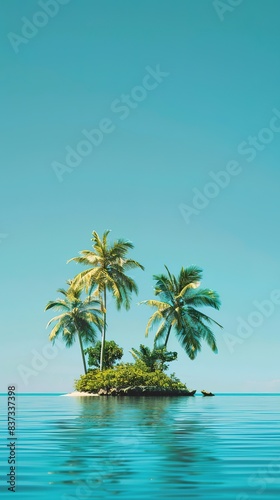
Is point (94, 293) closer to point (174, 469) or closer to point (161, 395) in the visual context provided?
point (161, 395)

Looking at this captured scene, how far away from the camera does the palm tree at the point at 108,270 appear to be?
41594 millimetres

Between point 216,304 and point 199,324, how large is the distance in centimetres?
182

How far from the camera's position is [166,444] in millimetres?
→ 10125

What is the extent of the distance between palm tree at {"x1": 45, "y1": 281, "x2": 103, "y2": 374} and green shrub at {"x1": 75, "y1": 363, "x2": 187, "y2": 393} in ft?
23.0

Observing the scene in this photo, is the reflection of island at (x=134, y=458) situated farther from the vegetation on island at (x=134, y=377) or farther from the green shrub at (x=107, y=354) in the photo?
the green shrub at (x=107, y=354)

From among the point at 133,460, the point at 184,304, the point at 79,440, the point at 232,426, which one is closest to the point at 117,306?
the point at 184,304

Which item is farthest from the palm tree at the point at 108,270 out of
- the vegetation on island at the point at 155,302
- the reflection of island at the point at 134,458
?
the reflection of island at the point at 134,458

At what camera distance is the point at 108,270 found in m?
42.3

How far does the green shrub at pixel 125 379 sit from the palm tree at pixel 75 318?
7.00 m

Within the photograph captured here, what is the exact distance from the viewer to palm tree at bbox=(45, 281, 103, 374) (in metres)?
47.9

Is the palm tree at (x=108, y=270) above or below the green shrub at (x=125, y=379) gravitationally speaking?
above

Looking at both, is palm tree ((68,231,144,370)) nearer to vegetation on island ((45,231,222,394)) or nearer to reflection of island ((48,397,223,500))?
vegetation on island ((45,231,222,394))

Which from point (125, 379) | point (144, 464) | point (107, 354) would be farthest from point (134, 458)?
point (107, 354)

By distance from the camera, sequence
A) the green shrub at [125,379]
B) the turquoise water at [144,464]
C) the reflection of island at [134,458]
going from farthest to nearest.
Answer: the green shrub at [125,379]
the reflection of island at [134,458]
the turquoise water at [144,464]
